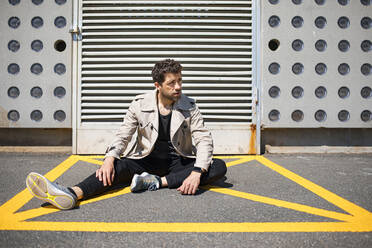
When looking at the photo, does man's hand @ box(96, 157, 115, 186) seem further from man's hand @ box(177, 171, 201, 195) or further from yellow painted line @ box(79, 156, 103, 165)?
yellow painted line @ box(79, 156, 103, 165)

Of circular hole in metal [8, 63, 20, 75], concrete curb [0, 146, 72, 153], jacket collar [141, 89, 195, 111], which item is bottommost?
concrete curb [0, 146, 72, 153]

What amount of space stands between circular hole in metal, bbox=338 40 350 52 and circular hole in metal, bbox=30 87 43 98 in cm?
449

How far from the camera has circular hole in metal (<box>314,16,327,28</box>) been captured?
3.66m

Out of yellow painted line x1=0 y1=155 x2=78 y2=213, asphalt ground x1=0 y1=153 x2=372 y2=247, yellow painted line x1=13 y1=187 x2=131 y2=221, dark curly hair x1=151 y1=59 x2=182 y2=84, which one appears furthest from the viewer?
dark curly hair x1=151 y1=59 x2=182 y2=84

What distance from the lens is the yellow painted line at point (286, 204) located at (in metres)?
1.68

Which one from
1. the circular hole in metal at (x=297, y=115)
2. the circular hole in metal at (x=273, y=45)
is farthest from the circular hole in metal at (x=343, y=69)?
the circular hole in metal at (x=273, y=45)

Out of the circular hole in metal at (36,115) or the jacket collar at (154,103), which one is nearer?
the jacket collar at (154,103)

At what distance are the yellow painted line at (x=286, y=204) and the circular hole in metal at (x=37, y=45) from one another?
317 cm

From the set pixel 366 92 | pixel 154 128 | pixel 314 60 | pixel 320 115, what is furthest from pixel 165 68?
pixel 366 92

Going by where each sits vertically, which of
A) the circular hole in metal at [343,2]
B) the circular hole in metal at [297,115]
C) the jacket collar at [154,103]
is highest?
the circular hole in metal at [343,2]

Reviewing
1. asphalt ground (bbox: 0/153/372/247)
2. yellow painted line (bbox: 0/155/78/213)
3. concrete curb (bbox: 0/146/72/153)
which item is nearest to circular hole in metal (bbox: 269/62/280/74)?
asphalt ground (bbox: 0/153/372/247)

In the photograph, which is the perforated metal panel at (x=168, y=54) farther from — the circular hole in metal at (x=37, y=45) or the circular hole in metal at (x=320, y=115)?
the circular hole in metal at (x=320, y=115)

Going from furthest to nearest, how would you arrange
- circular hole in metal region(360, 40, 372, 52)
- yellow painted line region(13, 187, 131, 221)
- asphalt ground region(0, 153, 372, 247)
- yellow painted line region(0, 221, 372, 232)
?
1. circular hole in metal region(360, 40, 372, 52)
2. yellow painted line region(13, 187, 131, 221)
3. yellow painted line region(0, 221, 372, 232)
4. asphalt ground region(0, 153, 372, 247)

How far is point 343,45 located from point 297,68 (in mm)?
775
